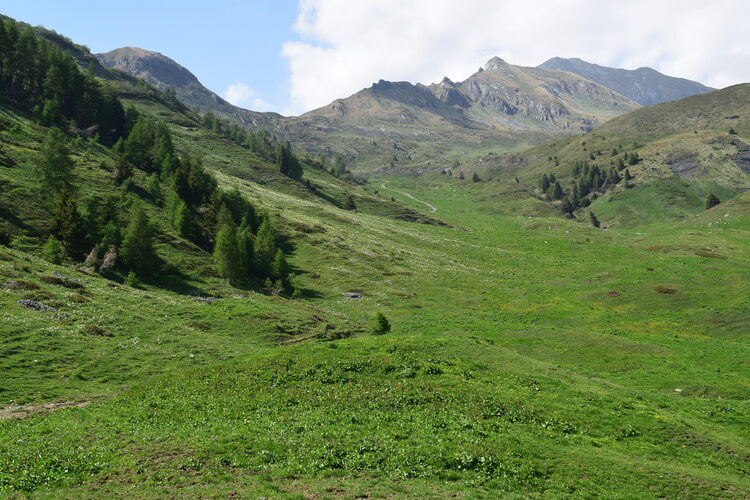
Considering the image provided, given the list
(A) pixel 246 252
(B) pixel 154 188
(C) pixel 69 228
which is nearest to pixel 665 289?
(A) pixel 246 252

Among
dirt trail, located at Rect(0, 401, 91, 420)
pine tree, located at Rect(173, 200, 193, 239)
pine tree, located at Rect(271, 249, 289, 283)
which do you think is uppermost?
pine tree, located at Rect(173, 200, 193, 239)

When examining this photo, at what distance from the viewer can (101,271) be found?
58.5 metres

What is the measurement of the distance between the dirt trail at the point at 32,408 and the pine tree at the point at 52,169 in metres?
55.3

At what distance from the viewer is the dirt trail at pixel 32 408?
2516 cm

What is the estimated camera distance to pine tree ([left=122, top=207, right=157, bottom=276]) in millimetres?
62094

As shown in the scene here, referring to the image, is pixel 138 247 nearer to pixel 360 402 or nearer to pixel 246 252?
pixel 246 252

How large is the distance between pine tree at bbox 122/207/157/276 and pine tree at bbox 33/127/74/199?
18563mm

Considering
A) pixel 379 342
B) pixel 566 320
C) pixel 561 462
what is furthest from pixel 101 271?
pixel 566 320

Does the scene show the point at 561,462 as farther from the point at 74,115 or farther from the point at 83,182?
the point at 74,115

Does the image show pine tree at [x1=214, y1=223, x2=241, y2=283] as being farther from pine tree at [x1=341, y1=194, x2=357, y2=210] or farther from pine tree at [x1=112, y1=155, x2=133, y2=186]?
pine tree at [x1=341, y1=194, x2=357, y2=210]

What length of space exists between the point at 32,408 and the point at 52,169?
201 ft

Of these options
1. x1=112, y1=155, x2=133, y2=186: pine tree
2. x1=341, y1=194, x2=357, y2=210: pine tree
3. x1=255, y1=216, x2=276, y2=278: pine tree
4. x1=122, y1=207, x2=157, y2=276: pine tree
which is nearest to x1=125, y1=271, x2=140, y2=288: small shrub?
x1=122, y1=207, x2=157, y2=276: pine tree

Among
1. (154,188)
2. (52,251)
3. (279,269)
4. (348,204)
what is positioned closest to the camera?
(52,251)

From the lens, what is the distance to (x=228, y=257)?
235 ft
